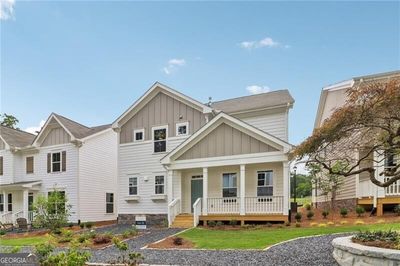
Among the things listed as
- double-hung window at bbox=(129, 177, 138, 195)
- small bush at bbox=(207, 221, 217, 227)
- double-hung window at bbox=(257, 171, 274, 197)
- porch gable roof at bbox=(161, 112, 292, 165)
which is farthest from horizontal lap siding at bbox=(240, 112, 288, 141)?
double-hung window at bbox=(129, 177, 138, 195)

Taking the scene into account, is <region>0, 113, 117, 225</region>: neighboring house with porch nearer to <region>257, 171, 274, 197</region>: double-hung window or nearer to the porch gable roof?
the porch gable roof

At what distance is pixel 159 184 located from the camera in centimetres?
2075

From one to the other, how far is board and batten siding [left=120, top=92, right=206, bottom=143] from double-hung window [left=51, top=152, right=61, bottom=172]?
5387mm

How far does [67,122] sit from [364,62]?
19.0 meters

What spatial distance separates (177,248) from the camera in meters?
11.4

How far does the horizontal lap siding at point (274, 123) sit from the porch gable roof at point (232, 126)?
8.19ft

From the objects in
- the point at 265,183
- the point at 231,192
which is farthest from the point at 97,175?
the point at 265,183

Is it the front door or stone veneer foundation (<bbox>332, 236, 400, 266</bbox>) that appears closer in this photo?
stone veneer foundation (<bbox>332, 236, 400, 266</bbox>)

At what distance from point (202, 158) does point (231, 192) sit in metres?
2.37

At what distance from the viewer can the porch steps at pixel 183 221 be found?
17.6m

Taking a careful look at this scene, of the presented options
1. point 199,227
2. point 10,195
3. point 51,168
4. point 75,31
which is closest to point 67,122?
point 51,168

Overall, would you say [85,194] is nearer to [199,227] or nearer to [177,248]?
[199,227]

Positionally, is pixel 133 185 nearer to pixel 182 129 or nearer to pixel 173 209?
pixel 173 209

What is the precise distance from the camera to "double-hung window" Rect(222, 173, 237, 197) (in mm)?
18470
